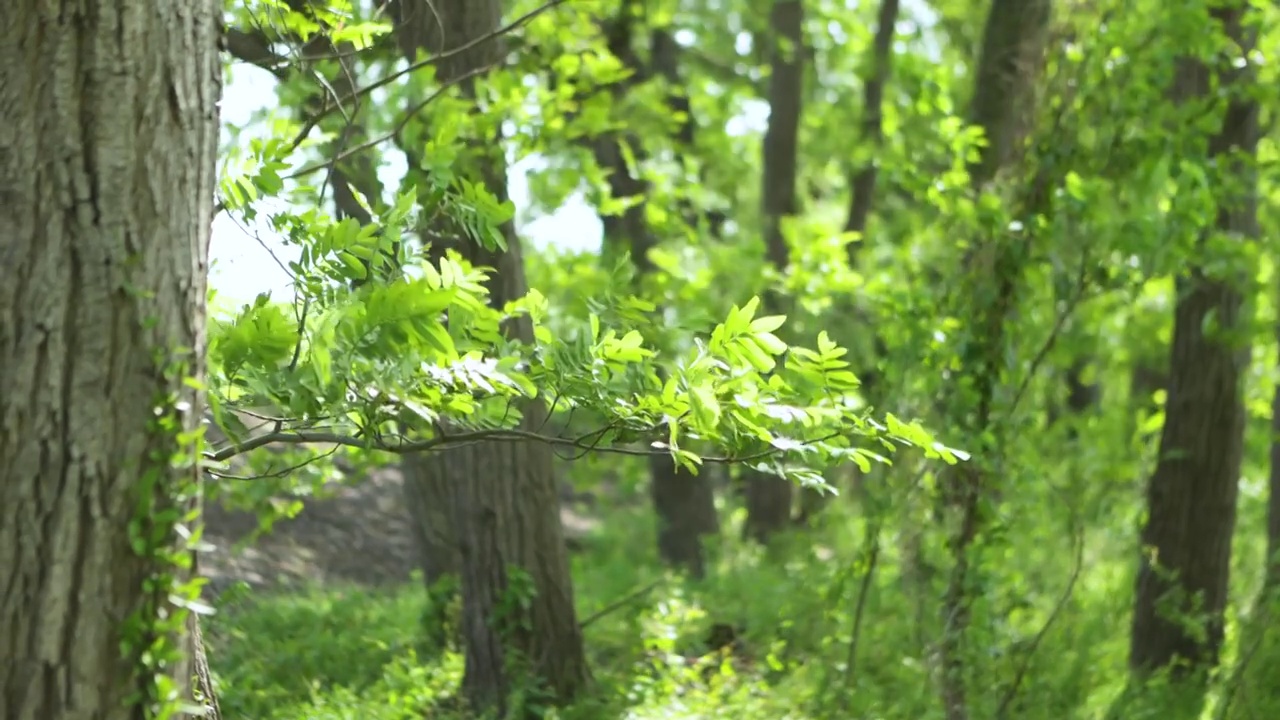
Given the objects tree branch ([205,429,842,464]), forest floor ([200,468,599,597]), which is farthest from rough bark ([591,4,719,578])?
tree branch ([205,429,842,464])

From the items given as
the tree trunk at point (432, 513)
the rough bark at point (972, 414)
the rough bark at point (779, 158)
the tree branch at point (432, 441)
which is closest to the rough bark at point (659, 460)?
the rough bark at point (779, 158)

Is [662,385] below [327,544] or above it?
below

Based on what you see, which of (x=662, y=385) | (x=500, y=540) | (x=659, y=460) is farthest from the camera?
(x=659, y=460)

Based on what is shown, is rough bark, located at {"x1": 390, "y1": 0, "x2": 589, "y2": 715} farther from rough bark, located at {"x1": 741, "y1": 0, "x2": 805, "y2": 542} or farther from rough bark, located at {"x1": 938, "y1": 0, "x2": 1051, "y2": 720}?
rough bark, located at {"x1": 741, "y1": 0, "x2": 805, "y2": 542}

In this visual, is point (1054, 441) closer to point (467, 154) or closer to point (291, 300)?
point (467, 154)

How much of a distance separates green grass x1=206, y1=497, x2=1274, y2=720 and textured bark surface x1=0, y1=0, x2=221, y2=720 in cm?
260

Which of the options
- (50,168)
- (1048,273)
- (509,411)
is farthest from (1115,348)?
(50,168)

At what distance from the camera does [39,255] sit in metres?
2.91

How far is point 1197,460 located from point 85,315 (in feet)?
24.8

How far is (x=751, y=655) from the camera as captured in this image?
8.07m

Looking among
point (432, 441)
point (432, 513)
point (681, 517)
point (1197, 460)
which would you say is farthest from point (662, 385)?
point (681, 517)

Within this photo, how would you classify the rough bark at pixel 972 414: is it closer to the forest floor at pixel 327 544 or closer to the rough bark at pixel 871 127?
the forest floor at pixel 327 544

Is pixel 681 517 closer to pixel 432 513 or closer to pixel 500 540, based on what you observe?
pixel 432 513

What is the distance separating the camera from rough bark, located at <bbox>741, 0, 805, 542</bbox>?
13820 millimetres
